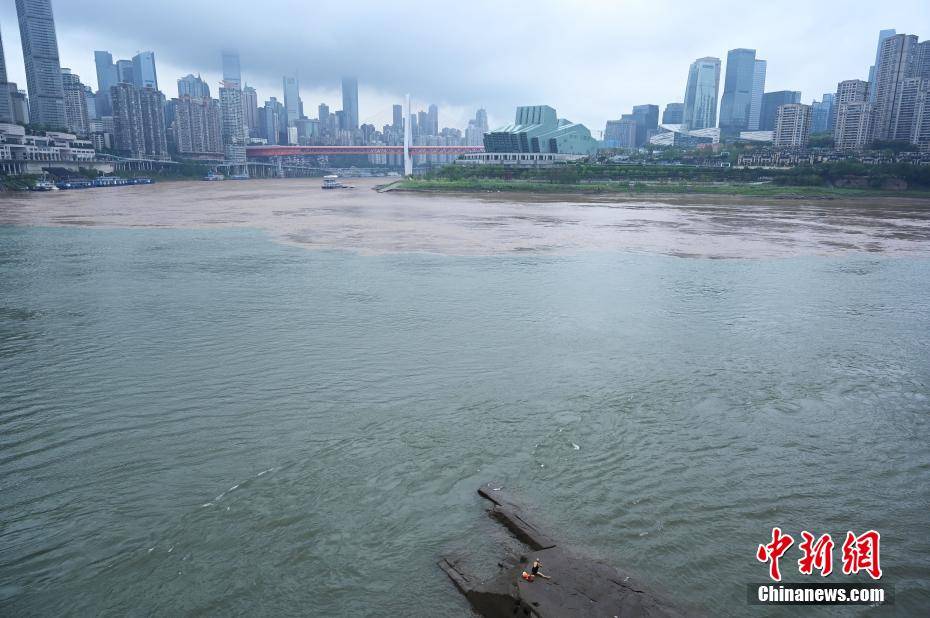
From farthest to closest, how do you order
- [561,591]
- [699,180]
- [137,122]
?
1. [137,122]
2. [699,180]
3. [561,591]

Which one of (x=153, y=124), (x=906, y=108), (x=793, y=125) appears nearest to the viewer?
(x=906, y=108)

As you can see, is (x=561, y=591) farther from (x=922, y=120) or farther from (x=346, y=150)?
(x=346, y=150)

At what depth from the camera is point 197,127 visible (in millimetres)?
83625

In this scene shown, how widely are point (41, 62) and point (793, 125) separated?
10491 cm

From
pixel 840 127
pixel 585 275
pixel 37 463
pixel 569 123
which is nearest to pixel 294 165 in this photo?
pixel 569 123

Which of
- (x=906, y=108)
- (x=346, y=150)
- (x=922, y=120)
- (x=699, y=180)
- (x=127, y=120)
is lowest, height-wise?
(x=699, y=180)

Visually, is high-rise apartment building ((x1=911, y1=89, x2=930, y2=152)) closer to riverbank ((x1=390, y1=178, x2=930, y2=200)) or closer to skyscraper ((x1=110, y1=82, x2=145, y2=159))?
riverbank ((x1=390, y1=178, x2=930, y2=200))

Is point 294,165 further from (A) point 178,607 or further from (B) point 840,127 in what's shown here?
(A) point 178,607

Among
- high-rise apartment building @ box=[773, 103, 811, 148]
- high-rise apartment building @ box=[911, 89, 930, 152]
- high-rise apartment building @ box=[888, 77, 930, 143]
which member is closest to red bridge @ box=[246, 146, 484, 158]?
high-rise apartment building @ box=[773, 103, 811, 148]

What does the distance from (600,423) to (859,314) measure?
709cm

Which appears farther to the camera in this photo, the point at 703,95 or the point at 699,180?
the point at 703,95

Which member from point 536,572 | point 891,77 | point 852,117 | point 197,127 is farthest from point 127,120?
point 891,77

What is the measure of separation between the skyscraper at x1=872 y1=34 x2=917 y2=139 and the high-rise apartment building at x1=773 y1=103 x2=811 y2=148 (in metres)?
7.02

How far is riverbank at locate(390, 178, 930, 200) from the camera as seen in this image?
127ft
